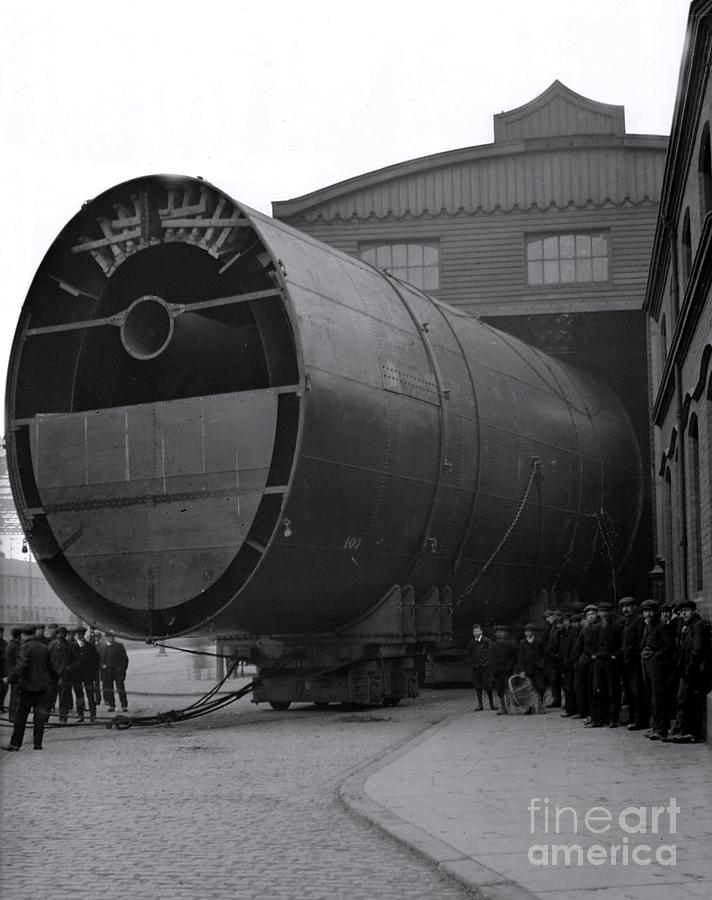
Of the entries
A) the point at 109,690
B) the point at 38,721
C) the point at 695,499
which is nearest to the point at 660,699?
the point at 695,499

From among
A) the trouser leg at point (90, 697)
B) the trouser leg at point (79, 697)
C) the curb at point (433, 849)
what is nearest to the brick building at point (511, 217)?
the trouser leg at point (90, 697)

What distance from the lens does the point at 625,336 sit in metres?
22.6

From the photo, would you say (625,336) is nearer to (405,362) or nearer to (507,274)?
(507,274)

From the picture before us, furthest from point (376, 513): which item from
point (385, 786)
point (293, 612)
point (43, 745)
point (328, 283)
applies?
point (385, 786)

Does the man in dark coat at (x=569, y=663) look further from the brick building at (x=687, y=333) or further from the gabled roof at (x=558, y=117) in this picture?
the gabled roof at (x=558, y=117)

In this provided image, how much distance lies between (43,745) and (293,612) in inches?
114

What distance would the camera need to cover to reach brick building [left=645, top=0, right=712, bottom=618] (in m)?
12.4

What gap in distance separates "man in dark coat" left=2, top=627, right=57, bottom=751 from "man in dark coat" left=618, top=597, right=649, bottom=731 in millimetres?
5948

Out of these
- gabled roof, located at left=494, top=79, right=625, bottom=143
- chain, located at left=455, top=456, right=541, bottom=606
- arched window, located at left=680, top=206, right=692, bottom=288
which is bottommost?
chain, located at left=455, top=456, right=541, bottom=606

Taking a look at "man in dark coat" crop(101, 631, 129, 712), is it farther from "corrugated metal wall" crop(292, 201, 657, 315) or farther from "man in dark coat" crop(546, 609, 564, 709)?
"corrugated metal wall" crop(292, 201, 657, 315)

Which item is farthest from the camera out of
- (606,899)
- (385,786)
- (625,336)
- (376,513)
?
(625,336)

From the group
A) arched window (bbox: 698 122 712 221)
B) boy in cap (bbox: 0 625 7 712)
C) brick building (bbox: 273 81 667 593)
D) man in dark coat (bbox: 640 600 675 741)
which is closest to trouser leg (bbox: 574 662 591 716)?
man in dark coat (bbox: 640 600 675 741)

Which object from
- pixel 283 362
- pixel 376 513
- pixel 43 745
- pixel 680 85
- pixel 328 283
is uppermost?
pixel 680 85

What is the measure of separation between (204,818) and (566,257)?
1789cm
